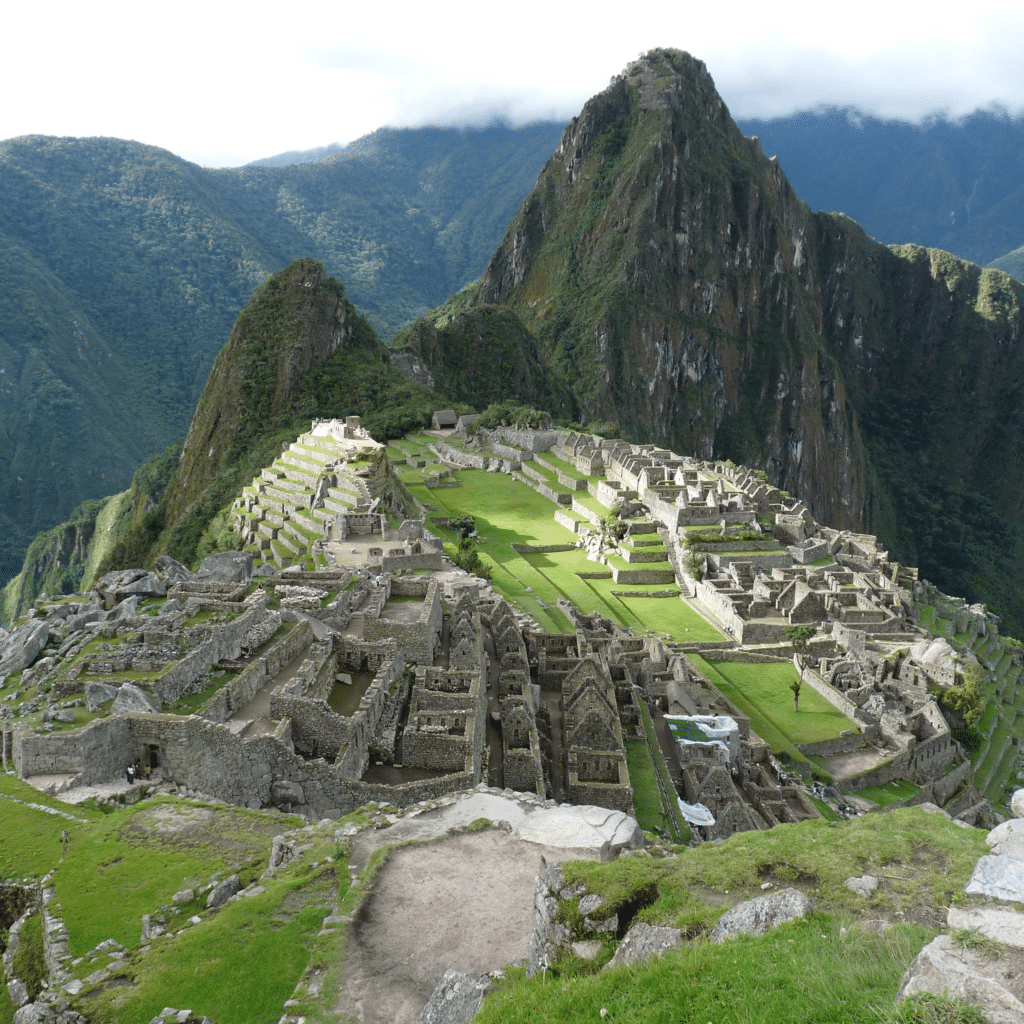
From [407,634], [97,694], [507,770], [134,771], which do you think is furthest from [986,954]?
[407,634]

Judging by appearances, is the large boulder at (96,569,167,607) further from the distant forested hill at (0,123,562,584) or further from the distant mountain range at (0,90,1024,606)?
the distant forested hill at (0,123,562,584)

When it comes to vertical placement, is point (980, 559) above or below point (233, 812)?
below

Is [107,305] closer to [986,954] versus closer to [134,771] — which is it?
[134,771]

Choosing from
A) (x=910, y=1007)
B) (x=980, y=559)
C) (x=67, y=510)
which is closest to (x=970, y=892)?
(x=910, y=1007)

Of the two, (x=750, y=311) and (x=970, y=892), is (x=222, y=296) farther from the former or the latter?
(x=970, y=892)

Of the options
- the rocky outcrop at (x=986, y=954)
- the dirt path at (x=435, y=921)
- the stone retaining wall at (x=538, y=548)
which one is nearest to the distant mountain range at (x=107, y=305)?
the stone retaining wall at (x=538, y=548)
